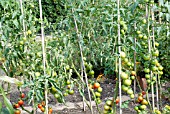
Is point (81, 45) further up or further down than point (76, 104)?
further up

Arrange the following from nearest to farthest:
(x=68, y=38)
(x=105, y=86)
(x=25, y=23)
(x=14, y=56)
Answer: (x=14, y=56) → (x=25, y=23) → (x=68, y=38) → (x=105, y=86)

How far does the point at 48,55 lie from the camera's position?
2.56m

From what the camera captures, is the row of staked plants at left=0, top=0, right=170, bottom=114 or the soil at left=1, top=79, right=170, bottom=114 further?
the soil at left=1, top=79, right=170, bottom=114

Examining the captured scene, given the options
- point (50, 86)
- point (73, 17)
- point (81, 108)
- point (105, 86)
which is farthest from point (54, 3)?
point (50, 86)

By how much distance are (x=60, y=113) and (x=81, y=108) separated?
273 mm

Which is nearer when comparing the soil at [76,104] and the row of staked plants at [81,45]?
the row of staked plants at [81,45]

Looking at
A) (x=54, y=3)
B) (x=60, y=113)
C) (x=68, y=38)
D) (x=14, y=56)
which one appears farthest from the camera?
(x=54, y=3)

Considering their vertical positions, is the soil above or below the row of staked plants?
below

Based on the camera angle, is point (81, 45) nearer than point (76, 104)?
Yes

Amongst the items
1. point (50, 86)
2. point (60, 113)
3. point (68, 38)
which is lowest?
point (60, 113)

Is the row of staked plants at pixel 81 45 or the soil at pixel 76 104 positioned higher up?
the row of staked plants at pixel 81 45

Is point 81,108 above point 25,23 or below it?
below

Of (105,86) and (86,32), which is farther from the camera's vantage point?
(105,86)

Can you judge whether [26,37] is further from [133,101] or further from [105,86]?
[105,86]
